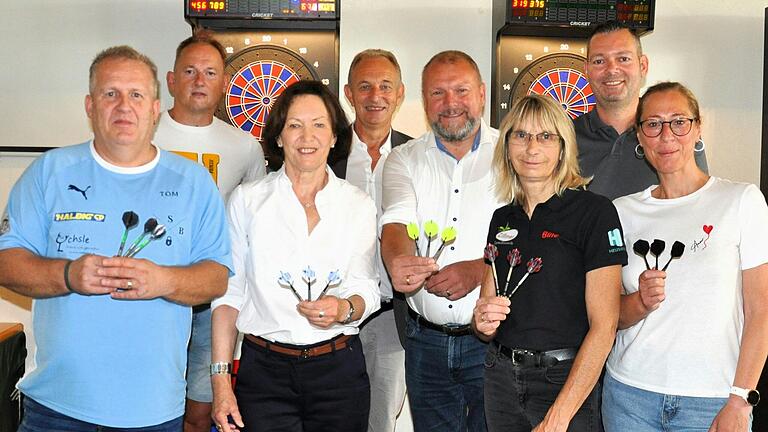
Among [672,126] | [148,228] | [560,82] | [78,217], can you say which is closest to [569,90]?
[560,82]

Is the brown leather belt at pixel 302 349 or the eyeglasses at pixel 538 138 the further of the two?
the brown leather belt at pixel 302 349

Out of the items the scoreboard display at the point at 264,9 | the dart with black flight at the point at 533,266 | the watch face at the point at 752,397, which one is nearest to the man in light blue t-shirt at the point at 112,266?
the dart with black flight at the point at 533,266

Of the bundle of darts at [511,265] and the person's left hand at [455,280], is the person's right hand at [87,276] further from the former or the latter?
the person's left hand at [455,280]

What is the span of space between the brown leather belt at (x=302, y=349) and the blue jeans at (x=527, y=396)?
0.46 m

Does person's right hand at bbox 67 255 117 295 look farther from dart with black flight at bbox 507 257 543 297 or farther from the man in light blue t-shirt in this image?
dart with black flight at bbox 507 257 543 297

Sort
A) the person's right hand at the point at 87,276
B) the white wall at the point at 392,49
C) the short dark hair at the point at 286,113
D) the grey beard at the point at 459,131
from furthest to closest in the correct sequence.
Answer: the white wall at the point at 392,49 < the grey beard at the point at 459,131 < the short dark hair at the point at 286,113 < the person's right hand at the point at 87,276

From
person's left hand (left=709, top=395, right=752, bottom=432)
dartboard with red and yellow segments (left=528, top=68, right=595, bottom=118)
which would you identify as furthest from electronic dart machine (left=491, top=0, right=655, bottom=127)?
person's left hand (left=709, top=395, right=752, bottom=432)

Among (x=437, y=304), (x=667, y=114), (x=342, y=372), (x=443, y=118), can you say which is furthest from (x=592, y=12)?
(x=342, y=372)

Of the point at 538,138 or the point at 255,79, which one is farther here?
the point at 255,79

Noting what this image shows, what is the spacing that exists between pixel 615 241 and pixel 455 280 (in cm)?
65

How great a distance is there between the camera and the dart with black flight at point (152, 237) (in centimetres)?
183

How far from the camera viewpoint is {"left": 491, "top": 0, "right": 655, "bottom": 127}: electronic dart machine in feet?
11.6

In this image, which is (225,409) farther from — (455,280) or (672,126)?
(672,126)

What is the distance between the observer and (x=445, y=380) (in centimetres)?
259
